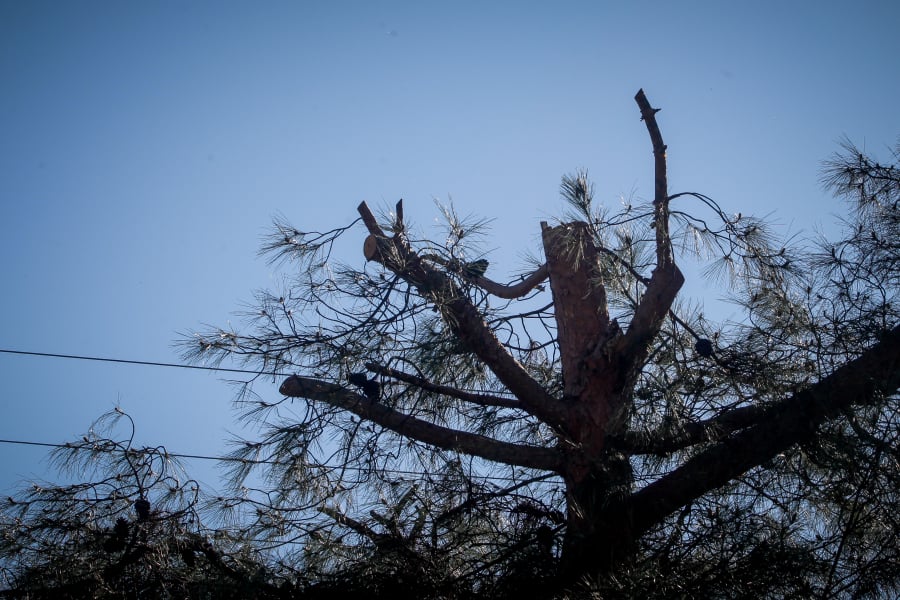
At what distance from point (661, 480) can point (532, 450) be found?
50cm

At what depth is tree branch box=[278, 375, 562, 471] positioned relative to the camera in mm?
2867

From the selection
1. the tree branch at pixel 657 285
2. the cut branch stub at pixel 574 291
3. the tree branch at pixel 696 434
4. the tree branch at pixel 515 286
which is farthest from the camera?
the tree branch at pixel 515 286

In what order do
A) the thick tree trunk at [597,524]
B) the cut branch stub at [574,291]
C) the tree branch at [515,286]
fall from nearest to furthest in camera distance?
the thick tree trunk at [597,524]
the cut branch stub at [574,291]
the tree branch at [515,286]

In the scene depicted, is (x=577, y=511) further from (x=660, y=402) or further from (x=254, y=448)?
(x=254, y=448)

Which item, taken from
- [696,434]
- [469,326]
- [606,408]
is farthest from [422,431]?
[696,434]

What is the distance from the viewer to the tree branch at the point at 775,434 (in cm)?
251

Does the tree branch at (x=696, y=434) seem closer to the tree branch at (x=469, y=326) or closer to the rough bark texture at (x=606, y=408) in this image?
the rough bark texture at (x=606, y=408)

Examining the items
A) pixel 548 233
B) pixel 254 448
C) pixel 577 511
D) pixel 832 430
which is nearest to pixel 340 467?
pixel 254 448

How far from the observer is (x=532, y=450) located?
114 inches

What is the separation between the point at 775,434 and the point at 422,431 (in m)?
1.28

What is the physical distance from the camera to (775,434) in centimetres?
254

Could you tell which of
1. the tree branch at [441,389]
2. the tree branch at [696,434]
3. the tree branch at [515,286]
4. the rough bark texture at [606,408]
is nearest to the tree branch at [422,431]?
the rough bark texture at [606,408]

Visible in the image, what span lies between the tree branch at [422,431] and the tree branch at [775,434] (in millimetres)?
427

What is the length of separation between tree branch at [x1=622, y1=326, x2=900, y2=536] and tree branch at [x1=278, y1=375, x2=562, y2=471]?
0.43m
